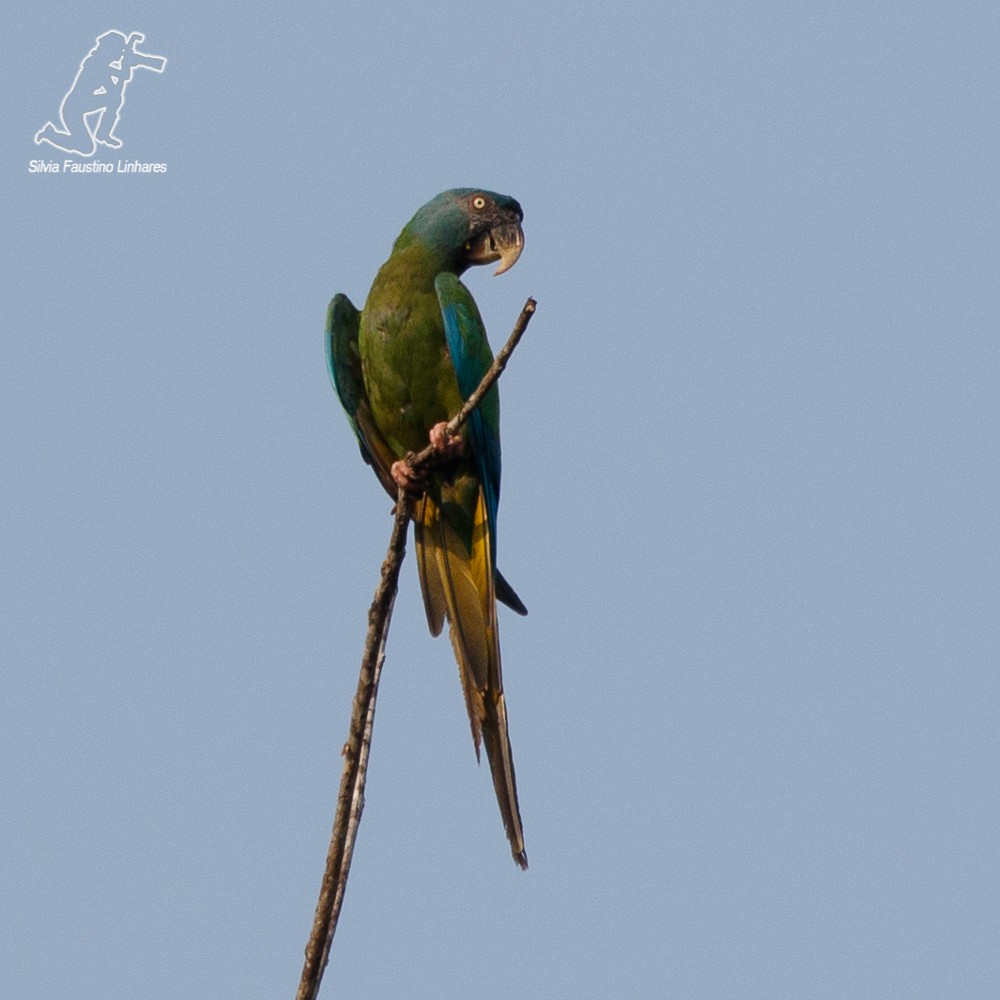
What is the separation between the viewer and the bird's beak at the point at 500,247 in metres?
6.13

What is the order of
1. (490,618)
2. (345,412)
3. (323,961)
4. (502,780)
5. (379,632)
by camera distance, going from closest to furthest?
(323,961)
(379,632)
(502,780)
(490,618)
(345,412)

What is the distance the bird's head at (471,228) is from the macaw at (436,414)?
1.5 inches

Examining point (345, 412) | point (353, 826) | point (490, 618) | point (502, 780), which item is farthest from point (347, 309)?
point (353, 826)

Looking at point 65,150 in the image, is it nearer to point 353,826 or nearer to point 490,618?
point 490,618

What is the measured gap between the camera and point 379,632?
13.6 feet

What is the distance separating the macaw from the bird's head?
0.04m

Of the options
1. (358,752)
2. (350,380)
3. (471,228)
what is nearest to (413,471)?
(350,380)

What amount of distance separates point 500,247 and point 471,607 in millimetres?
1678

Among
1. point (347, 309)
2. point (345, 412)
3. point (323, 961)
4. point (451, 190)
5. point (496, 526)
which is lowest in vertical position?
point (323, 961)

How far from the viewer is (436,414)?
5715 millimetres

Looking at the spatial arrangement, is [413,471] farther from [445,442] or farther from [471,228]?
[471,228]

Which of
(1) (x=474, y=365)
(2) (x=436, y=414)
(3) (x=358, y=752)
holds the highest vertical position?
(1) (x=474, y=365)

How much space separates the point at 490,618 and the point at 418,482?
2.07 ft

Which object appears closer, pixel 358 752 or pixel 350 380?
pixel 358 752
